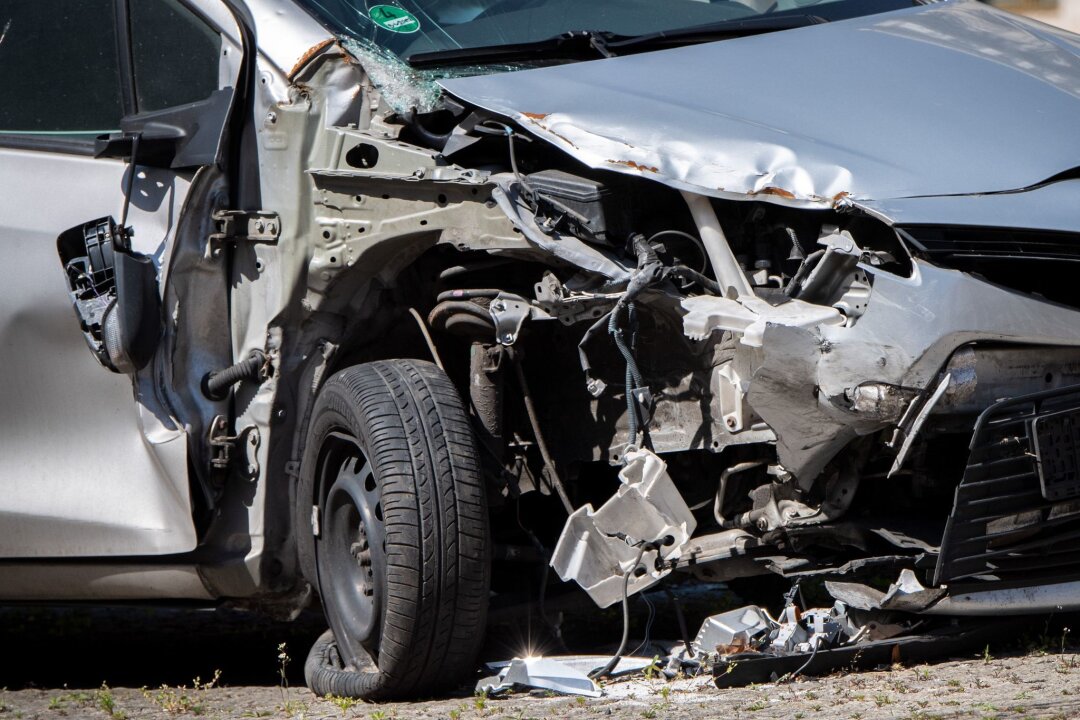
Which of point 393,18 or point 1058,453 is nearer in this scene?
point 1058,453

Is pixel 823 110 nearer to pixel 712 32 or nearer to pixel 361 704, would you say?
pixel 712 32

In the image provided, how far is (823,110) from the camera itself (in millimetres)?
3453

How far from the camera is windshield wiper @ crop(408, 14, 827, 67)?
160 inches

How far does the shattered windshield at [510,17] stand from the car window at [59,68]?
71 cm

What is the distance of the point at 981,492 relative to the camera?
315 centimetres

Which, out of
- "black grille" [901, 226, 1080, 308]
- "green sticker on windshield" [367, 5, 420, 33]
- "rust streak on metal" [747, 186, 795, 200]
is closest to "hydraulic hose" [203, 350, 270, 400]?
"green sticker on windshield" [367, 5, 420, 33]

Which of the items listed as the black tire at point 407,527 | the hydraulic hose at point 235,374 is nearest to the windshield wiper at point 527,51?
the black tire at point 407,527

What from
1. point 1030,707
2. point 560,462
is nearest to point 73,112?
point 560,462

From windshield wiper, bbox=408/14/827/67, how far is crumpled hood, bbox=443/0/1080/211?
154 millimetres

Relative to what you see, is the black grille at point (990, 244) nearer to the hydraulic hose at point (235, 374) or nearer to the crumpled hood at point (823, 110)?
the crumpled hood at point (823, 110)

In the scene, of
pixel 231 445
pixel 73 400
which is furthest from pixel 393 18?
pixel 73 400

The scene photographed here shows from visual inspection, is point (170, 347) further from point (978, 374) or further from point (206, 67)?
point (978, 374)

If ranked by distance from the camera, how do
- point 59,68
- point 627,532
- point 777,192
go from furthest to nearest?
point 59,68 < point 627,532 < point 777,192

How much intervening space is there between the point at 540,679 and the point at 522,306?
3.30 ft
